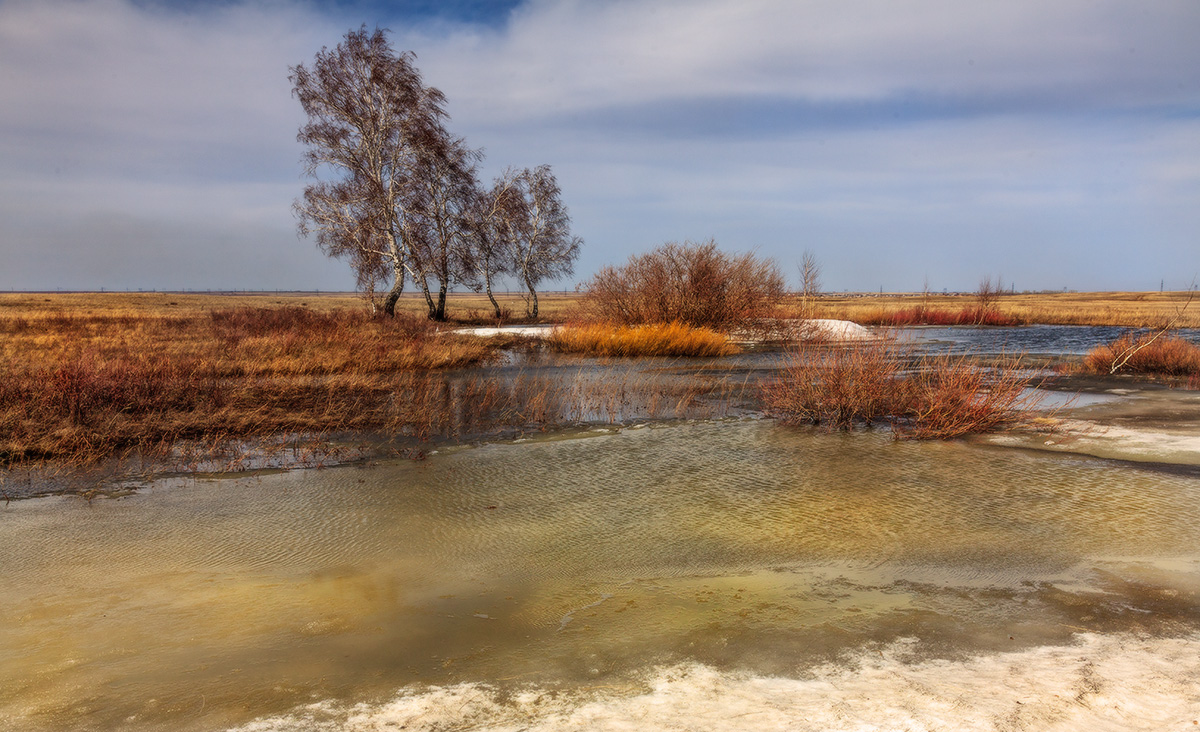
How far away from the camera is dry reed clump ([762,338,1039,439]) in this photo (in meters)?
9.30

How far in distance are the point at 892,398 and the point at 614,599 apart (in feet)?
23.7

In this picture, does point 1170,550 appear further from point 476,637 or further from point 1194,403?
point 1194,403

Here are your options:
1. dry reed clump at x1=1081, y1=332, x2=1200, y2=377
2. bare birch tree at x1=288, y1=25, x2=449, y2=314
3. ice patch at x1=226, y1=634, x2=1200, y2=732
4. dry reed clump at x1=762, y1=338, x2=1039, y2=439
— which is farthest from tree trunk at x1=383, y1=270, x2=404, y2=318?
ice patch at x1=226, y1=634, x2=1200, y2=732

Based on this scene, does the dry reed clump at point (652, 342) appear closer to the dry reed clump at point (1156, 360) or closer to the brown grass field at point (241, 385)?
the brown grass field at point (241, 385)

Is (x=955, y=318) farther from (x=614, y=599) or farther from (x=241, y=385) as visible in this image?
(x=614, y=599)

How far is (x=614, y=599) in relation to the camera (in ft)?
15.2

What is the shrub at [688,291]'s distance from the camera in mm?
23547

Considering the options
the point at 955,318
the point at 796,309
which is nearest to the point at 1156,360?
the point at 796,309

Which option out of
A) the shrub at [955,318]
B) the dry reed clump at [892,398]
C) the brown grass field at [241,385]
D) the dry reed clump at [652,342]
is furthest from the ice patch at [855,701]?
the shrub at [955,318]

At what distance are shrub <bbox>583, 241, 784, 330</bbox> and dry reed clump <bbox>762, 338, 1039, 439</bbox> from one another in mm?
12728

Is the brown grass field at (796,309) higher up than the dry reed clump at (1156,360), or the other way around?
the brown grass field at (796,309)

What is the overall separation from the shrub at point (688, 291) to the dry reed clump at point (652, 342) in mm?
2597

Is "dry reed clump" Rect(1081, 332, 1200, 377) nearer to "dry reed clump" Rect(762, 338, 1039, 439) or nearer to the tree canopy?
"dry reed clump" Rect(762, 338, 1039, 439)

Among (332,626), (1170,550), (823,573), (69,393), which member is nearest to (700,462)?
(823,573)
